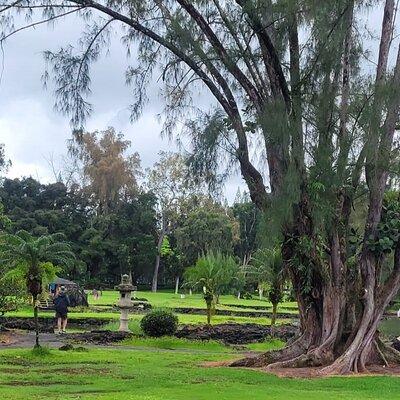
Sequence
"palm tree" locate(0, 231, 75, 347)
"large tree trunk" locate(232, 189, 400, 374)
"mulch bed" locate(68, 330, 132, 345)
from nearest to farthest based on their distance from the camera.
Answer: "large tree trunk" locate(232, 189, 400, 374), "palm tree" locate(0, 231, 75, 347), "mulch bed" locate(68, 330, 132, 345)

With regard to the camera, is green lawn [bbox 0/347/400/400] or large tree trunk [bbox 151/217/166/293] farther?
large tree trunk [bbox 151/217/166/293]

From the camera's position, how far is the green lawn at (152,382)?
890 cm

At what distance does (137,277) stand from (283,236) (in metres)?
50.8

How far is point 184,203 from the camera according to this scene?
61.8 metres

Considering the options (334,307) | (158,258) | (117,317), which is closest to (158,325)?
(117,317)

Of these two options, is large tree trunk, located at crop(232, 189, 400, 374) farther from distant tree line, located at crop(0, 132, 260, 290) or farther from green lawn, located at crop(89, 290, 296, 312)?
distant tree line, located at crop(0, 132, 260, 290)

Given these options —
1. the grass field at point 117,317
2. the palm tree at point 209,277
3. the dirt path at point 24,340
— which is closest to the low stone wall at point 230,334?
the palm tree at point 209,277

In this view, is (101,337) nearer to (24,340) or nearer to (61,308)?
(24,340)

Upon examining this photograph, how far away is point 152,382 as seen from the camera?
10.6 meters

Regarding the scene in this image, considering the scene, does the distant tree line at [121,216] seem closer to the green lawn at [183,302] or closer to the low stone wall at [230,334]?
the green lawn at [183,302]

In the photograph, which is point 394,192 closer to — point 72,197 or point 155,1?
point 155,1

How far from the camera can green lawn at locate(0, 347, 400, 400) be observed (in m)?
8.90

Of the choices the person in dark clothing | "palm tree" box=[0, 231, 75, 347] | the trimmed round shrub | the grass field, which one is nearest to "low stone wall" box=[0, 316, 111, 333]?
the grass field

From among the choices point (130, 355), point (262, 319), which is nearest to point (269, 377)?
Answer: point (130, 355)
